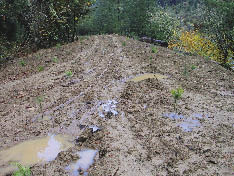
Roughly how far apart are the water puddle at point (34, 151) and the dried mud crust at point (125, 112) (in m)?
0.20

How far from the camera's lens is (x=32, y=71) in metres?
9.66

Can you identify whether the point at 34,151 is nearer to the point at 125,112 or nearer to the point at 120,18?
the point at 125,112

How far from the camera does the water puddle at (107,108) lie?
240 inches

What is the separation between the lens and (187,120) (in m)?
5.80

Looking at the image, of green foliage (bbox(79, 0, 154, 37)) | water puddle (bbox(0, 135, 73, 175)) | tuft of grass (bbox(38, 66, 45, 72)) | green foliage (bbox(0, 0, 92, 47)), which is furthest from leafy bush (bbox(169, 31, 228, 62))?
water puddle (bbox(0, 135, 73, 175))

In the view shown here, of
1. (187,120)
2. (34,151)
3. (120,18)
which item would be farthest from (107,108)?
(120,18)

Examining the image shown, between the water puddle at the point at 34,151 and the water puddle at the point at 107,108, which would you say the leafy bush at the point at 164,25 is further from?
the water puddle at the point at 34,151

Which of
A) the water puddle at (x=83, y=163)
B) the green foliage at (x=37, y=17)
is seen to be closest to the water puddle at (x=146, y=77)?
the water puddle at (x=83, y=163)

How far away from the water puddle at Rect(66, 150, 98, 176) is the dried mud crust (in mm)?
111

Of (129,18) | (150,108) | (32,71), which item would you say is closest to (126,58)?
(32,71)

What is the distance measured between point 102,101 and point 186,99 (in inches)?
100

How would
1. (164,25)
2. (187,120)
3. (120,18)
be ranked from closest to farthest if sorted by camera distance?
(187,120)
(164,25)
(120,18)

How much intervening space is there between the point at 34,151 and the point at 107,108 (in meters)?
2.28

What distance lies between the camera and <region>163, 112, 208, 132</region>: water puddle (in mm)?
5499
